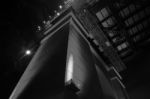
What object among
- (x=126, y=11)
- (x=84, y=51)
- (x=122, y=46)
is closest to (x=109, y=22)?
(x=126, y=11)

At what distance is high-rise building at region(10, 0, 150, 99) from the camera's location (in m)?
6.92

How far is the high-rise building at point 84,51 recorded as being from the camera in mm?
6922

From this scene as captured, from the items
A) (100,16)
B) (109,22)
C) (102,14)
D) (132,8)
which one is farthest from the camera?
(109,22)

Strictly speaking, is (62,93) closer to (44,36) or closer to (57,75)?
(57,75)

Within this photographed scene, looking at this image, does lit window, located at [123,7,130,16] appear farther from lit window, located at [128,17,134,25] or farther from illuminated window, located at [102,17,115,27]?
illuminated window, located at [102,17,115,27]

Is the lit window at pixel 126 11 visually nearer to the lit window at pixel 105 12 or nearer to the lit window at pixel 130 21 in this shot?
the lit window at pixel 130 21

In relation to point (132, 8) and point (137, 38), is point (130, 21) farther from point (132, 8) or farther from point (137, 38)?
point (137, 38)

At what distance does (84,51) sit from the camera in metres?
10.7

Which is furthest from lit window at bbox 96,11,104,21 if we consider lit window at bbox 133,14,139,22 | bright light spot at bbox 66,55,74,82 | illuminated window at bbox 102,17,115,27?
bright light spot at bbox 66,55,74,82

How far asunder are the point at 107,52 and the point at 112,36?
288cm

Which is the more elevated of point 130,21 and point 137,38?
point 130,21

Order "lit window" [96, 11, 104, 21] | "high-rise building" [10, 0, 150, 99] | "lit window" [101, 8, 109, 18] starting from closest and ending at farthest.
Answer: "high-rise building" [10, 0, 150, 99], "lit window" [101, 8, 109, 18], "lit window" [96, 11, 104, 21]

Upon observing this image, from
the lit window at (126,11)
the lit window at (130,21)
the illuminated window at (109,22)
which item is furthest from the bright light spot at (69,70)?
the lit window at (130,21)

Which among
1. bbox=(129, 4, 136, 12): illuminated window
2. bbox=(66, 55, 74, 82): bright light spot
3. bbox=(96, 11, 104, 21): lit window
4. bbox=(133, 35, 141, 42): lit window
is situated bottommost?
bbox=(133, 35, 141, 42): lit window
